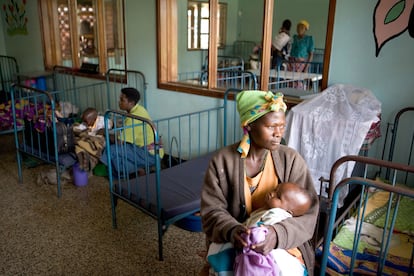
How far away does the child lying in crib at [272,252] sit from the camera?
1.33m

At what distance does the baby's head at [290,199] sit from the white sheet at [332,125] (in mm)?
1097

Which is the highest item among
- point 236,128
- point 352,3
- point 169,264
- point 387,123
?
point 352,3

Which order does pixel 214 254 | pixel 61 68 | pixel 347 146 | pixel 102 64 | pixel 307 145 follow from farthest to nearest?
1. pixel 61 68
2. pixel 102 64
3. pixel 307 145
4. pixel 347 146
5. pixel 214 254

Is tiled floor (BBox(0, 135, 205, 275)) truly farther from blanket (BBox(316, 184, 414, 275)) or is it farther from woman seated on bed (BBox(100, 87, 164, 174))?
blanket (BBox(316, 184, 414, 275))

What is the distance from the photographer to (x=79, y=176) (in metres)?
3.78

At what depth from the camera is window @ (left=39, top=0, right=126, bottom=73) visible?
214 inches

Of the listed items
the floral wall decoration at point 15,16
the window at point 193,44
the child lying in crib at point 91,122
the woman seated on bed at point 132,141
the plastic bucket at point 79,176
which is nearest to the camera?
the window at point 193,44

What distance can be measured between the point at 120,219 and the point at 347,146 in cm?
192

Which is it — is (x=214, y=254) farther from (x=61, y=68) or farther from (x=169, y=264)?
(x=61, y=68)

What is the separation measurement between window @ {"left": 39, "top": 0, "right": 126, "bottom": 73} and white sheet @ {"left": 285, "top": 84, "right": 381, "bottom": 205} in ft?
11.6

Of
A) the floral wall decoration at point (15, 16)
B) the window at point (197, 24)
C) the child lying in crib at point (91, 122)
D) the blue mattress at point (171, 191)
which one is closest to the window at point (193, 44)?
the window at point (197, 24)

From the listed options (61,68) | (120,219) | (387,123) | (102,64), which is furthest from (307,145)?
(61,68)

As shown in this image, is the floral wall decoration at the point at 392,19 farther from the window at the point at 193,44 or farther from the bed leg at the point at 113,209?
the bed leg at the point at 113,209

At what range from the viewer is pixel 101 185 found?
3.83 m
